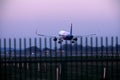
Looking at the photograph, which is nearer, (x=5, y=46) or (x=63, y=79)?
(x=5, y=46)

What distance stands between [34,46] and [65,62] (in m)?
1.14

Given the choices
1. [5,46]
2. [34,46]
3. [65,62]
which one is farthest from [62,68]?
[5,46]

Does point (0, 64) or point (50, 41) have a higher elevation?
point (50, 41)

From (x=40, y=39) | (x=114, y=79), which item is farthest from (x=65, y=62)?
(x=114, y=79)

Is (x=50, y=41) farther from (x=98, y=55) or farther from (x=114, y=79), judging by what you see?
(x=114, y=79)

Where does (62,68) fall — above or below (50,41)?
below

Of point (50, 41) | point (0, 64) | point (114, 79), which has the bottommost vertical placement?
point (114, 79)

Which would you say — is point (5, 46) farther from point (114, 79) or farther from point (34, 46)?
point (114, 79)

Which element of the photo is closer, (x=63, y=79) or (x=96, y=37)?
(x=96, y=37)

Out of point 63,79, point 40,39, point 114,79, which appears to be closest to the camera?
point 40,39

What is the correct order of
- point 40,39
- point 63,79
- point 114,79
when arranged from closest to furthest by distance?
point 40,39
point 63,79
point 114,79

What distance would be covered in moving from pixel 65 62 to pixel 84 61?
2.02 ft

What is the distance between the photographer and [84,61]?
10672 mm

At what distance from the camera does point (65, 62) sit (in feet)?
35.0
